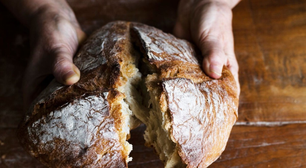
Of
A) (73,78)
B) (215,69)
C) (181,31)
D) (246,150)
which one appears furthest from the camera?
(181,31)

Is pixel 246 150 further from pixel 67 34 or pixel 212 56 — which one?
pixel 67 34

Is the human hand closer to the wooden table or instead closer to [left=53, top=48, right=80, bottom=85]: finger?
the wooden table

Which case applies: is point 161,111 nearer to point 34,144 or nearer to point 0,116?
point 34,144

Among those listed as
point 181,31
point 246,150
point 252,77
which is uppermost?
point 181,31

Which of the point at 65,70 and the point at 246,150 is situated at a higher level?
the point at 65,70

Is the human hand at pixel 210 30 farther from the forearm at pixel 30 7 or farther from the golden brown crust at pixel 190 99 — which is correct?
the forearm at pixel 30 7

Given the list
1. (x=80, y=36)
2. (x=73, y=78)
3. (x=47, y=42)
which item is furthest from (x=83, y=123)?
(x=80, y=36)
